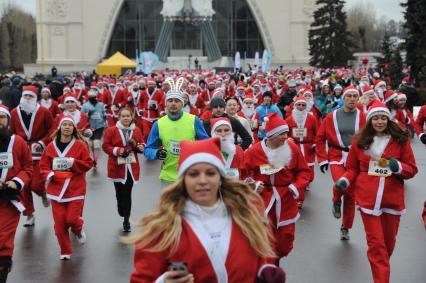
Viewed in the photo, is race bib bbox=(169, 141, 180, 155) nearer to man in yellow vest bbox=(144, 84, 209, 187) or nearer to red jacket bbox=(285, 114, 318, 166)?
man in yellow vest bbox=(144, 84, 209, 187)

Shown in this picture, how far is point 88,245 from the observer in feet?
30.7

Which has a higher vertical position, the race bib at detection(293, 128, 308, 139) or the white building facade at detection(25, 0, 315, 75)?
the white building facade at detection(25, 0, 315, 75)

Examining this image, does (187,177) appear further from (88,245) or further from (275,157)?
(88,245)

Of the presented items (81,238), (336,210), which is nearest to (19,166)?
(81,238)

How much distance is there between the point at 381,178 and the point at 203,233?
3.63m

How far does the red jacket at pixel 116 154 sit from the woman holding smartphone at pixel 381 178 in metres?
3.96

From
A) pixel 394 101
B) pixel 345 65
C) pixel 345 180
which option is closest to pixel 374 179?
pixel 345 180

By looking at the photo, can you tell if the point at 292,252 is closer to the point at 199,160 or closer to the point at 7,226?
the point at 7,226

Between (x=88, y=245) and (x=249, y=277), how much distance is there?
5982 mm

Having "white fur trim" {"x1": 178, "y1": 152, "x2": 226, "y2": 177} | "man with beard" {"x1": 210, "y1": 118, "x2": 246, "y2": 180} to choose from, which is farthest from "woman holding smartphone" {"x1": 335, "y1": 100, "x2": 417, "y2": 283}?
"white fur trim" {"x1": 178, "y1": 152, "x2": 226, "y2": 177}

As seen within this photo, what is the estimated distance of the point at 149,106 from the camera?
19.9m

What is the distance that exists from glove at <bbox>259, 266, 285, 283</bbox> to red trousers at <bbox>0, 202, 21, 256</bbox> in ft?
12.5

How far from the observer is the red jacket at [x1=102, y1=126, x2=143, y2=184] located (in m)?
10.1

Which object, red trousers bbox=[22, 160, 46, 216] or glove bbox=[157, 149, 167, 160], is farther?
red trousers bbox=[22, 160, 46, 216]
